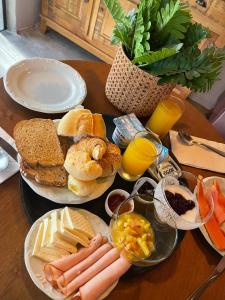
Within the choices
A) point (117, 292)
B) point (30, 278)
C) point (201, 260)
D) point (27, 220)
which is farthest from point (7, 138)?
point (201, 260)

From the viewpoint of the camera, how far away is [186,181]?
832 millimetres

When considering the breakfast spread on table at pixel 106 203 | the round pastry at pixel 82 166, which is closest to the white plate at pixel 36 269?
the breakfast spread on table at pixel 106 203

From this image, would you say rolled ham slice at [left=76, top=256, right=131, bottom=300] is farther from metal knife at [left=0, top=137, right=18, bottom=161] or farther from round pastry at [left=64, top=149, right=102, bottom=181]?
metal knife at [left=0, top=137, right=18, bottom=161]

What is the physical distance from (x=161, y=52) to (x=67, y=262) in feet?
1.89

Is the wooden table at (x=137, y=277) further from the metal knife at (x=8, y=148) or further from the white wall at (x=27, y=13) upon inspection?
the white wall at (x=27, y=13)

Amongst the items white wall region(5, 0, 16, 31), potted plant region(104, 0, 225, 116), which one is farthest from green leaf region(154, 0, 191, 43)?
white wall region(5, 0, 16, 31)

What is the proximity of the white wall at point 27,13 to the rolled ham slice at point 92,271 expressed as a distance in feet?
7.12

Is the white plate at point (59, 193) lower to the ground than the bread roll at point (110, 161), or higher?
lower

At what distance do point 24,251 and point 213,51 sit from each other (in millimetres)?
719

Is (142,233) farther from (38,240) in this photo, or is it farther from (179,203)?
(38,240)

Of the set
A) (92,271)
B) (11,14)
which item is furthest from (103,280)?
(11,14)

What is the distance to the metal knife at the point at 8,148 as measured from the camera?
2.45 ft

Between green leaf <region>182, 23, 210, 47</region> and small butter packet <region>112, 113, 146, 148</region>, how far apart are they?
294 millimetres

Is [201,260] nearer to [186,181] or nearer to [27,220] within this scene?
[186,181]
